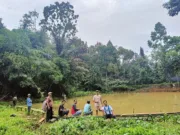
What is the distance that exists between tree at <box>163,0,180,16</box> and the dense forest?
0.06m

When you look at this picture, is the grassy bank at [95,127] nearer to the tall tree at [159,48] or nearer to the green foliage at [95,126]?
the green foliage at [95,126]

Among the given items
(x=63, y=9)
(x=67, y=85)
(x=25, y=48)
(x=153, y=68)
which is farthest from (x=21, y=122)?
(x=153, y=68)

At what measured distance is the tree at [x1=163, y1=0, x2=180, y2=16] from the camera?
50.4ft

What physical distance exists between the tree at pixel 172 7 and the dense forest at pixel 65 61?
0.06 metres

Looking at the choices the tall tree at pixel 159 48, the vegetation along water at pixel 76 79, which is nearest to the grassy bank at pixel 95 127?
the vegetation along water at pixel 76 79

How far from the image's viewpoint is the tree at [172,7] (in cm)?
1535

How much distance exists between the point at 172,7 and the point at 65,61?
55.2ft

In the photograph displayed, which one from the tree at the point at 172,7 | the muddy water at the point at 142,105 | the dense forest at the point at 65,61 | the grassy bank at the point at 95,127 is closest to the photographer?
the grassy bank at the point at 95,127

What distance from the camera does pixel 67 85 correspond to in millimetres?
29859

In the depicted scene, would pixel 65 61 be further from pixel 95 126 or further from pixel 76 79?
pixel 95 126

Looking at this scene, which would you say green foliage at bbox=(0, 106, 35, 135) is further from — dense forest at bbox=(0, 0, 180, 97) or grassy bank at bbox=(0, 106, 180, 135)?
dense forest at bbox=(0, 0, 180, 97)

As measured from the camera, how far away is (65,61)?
3019 cm

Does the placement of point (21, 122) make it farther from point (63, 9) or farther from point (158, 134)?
point (63, 9)

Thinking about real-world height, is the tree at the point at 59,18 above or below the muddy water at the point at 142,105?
above
